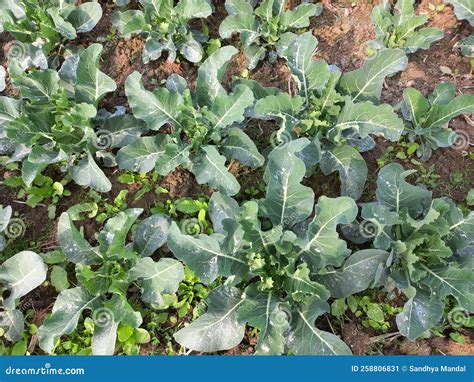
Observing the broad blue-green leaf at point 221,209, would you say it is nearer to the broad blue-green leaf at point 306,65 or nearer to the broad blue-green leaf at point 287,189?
the broad blue-green leaf at point 287,189

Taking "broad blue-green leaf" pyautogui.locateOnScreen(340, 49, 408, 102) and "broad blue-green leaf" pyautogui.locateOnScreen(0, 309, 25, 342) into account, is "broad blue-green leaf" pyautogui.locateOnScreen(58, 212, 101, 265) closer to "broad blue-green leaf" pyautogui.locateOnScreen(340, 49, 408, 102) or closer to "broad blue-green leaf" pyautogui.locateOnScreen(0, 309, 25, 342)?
"broad blue-green leaf" pyautogui.locateOnScreen(0, 309, 25, 342)

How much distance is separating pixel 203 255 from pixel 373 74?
1.83 m

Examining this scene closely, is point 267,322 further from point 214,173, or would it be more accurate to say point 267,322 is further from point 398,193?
point 398,193

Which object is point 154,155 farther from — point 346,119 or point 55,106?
point 346,119

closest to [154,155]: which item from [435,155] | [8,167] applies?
[8,167]

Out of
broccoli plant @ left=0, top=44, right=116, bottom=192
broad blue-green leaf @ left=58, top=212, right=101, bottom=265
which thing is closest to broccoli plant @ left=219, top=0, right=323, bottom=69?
broccoli plant @ left=0, top=44, right=116, bottom=192

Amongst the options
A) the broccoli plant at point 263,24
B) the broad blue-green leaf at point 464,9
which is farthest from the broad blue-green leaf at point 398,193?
the broad blue-green leaf at point 464,9

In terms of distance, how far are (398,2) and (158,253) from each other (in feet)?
9.35

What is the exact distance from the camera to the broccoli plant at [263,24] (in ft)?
13.3

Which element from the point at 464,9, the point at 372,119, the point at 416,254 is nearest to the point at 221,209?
the point at 372,119

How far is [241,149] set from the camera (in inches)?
142

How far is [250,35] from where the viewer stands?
4094 mm

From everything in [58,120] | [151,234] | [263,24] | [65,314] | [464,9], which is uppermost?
[464,9]

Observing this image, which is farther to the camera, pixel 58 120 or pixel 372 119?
pixel 58 120
